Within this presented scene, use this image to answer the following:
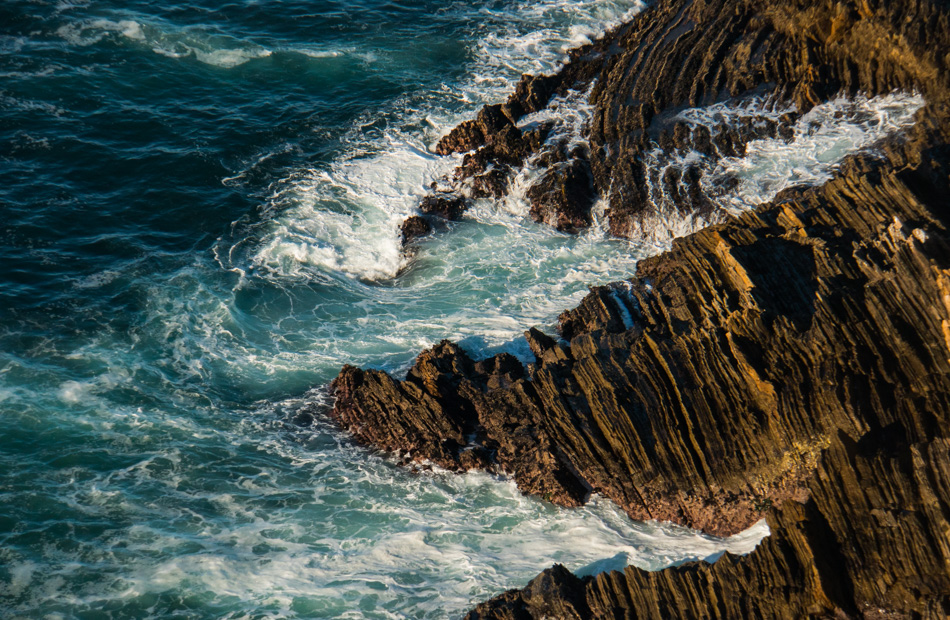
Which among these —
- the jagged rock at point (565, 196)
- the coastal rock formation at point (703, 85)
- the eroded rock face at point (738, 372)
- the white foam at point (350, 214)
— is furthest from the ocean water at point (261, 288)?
the eroded rock face at point (738, 372)

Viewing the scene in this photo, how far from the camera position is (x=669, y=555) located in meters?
20.4

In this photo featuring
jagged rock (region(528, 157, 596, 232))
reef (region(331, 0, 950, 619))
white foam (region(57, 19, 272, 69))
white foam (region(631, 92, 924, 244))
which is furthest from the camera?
white foam (region(57, 19, 272, 69))

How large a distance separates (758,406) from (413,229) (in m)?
16.2

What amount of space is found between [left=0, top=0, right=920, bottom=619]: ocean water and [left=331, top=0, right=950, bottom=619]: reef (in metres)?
1.22

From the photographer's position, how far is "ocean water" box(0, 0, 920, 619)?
20703mm

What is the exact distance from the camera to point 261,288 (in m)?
30.3

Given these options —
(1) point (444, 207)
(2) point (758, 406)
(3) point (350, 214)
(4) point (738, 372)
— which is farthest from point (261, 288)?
(2) point (758, 406)

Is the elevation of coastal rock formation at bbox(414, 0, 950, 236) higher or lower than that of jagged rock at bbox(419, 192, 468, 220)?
higher

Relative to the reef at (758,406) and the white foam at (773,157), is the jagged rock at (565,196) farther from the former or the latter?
the reef at (758,406)

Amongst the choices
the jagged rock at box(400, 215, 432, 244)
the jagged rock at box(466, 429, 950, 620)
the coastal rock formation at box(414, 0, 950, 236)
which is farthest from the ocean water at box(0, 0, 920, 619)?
the jagged rock at box(466, 429, 950, 620)

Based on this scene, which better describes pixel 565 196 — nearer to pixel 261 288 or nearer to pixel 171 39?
pixel 261 288

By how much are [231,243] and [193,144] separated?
7816mm

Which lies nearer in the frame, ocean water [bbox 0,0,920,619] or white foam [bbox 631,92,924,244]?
ocean water [bbox 0,0,920,619]

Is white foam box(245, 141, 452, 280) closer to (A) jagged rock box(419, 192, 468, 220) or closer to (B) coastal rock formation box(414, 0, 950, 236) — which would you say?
(A) jagged rock box(419, 192, 468, 220)
